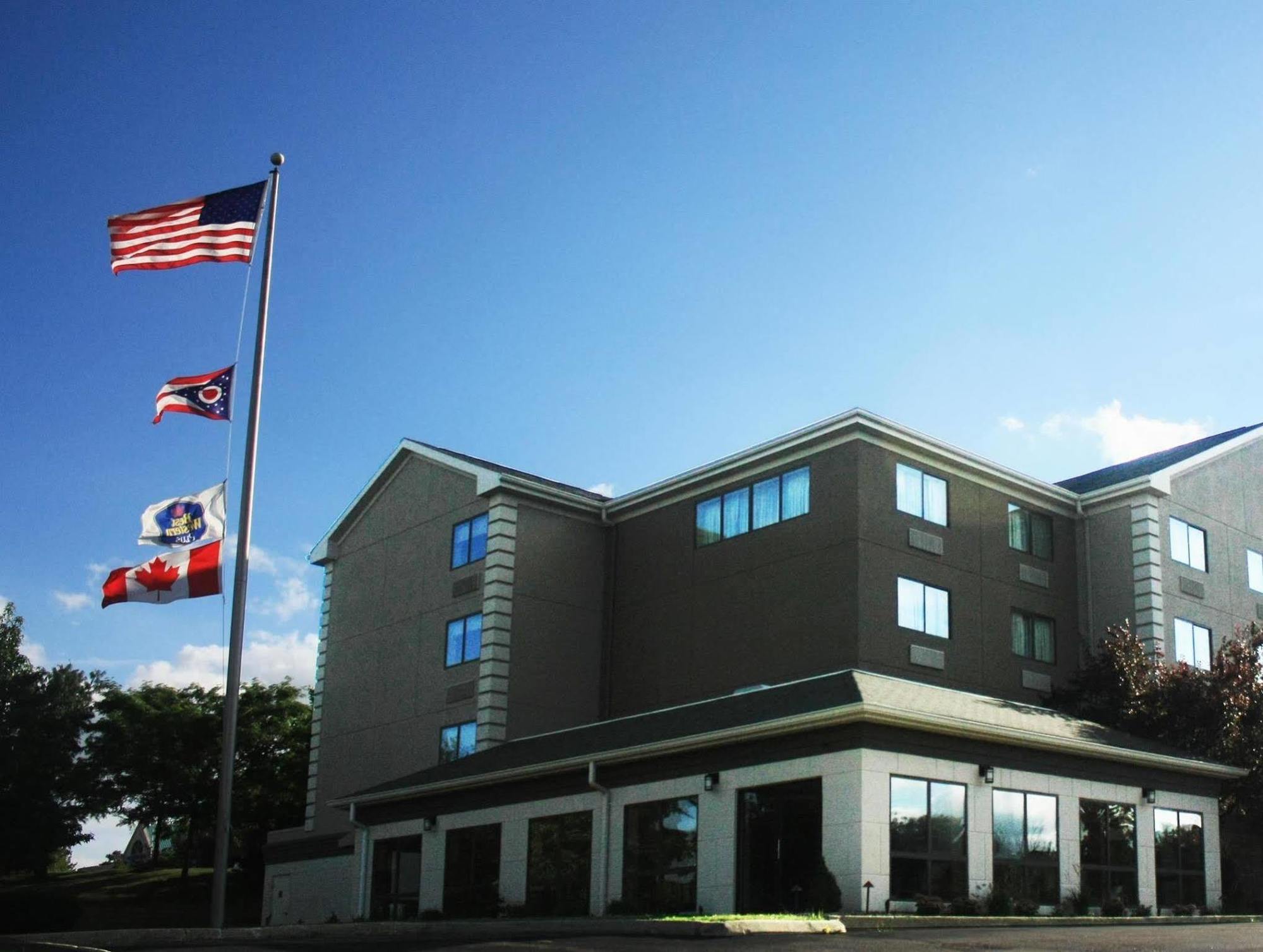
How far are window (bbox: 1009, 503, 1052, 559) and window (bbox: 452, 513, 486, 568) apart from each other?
1279cm

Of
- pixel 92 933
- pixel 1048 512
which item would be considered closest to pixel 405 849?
pixel 92 933

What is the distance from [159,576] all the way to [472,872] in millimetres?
11060

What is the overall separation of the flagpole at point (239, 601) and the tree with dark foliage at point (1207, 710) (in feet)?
63.1

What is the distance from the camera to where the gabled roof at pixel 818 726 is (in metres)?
23.5

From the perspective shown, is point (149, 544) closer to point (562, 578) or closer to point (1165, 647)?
point (562, 578)

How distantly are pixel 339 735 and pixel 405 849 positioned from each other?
8.19 metres

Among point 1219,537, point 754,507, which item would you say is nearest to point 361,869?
point 754,507

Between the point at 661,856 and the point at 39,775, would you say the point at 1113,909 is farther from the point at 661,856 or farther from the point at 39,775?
the point at 39,775

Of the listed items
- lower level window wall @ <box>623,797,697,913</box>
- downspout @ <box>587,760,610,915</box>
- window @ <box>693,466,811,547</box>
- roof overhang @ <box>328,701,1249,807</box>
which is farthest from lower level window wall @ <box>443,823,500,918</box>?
window @ <box>693,466,811,547</box>

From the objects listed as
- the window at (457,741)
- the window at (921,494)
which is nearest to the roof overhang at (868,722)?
the window at (457,741)

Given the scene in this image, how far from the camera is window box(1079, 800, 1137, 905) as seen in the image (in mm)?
26000

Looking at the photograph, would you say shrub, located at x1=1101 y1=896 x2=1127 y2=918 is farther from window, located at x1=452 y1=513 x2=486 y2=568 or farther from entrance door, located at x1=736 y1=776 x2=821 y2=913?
window, located at x1=452 y1=513 x2=486 y2=568

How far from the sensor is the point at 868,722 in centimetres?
→ 2283

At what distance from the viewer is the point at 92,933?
21234mm
